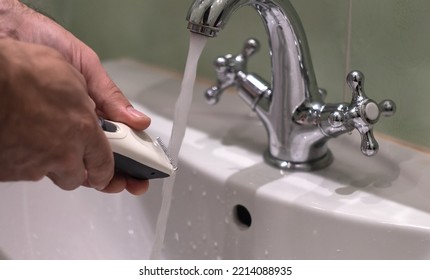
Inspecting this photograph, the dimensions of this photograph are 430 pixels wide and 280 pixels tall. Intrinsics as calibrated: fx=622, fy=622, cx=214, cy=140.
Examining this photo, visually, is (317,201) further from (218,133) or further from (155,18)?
(155,18)

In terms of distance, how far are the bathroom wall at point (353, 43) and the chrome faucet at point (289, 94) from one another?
0.17 ft

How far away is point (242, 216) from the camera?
598mm

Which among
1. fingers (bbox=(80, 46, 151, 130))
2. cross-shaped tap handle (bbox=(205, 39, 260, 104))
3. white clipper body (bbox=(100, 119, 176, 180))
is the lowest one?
white clipper body (bbox=(100, 119, 176, 180))

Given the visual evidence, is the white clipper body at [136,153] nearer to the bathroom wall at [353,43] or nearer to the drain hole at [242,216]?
the drain hole at [242,216]

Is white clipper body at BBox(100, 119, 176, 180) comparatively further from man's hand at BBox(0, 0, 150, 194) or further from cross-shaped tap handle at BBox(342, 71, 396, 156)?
cross-shaped tap handle at BBox(342, 71, 396, 156)

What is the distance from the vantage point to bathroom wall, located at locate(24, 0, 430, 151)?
1.89ft

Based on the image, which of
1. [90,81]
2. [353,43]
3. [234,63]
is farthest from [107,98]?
[353,43]

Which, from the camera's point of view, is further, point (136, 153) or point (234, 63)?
point (234, 63)

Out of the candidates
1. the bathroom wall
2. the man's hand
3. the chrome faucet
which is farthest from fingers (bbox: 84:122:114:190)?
the bathroom wall

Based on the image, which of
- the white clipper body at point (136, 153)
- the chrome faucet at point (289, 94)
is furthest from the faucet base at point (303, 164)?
the white clipper body at point (136, 153)

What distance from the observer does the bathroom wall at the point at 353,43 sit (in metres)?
0.57

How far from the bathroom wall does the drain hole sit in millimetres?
158

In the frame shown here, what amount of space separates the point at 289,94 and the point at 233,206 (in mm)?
119

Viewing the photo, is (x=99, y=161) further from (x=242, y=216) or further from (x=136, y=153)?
(x=242, y=216)
